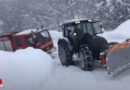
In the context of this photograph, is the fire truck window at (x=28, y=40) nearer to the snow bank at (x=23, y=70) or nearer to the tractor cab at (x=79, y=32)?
the tractor cab at (x=79, y=32)

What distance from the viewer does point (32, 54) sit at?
12.3m

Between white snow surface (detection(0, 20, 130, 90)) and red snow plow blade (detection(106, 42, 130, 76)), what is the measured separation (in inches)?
10.7

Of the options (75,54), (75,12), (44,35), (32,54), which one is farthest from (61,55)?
(75,12)

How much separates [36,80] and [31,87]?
1.39 feet

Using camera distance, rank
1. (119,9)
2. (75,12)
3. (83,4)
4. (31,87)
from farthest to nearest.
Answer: (83,4)
(75,12)
(119,9)
(31,87)

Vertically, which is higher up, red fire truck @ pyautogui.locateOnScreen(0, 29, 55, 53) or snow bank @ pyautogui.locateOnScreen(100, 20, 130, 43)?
red fire truck @ pyautogui.locateOnScreen(0, 29, 55, 53)

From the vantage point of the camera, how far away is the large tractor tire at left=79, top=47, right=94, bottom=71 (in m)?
11.5

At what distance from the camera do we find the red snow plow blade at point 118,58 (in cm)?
1027

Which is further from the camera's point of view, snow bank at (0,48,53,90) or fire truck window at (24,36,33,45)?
fire truck window at (24,36,33,45)

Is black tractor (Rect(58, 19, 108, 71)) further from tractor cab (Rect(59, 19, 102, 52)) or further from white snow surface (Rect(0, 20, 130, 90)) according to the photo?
white snow surface (Rect(0, 20, 130, 90))

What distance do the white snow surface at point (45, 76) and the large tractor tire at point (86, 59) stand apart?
0.21m

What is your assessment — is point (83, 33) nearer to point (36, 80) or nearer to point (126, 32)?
point (36, 80)

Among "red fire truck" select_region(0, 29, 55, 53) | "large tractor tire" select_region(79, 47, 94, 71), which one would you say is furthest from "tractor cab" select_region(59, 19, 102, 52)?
"red fire truck" select_region(0, 29, 55, 53)

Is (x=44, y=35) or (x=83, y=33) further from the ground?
(x=83, y=33)
